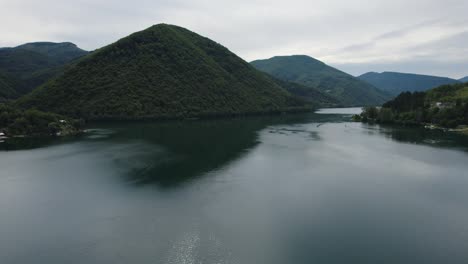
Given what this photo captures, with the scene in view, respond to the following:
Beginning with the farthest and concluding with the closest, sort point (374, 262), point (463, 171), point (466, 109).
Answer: point (466, 109) < point (463, 171) < point (374, 262)

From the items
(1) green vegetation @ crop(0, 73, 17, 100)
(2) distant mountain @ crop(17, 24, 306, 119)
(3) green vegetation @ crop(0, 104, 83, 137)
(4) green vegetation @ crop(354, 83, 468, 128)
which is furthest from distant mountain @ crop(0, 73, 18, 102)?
(4) green vegetation @ crop(354, 83, 468, 128)

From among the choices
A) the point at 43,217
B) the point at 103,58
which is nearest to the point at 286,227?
the point at 43,217

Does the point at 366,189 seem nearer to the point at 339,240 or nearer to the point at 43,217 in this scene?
the point at 339,240

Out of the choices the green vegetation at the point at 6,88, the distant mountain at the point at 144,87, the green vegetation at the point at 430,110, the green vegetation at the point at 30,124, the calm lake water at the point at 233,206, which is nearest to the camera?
the calm lake water at the point at 233,206

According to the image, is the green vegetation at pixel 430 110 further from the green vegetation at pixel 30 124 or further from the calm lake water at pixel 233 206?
the green vegetation at pixel 30 124

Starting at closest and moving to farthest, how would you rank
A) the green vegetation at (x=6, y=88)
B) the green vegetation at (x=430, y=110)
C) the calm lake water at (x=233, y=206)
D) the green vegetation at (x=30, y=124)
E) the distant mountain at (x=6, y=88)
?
the calm lake water at (x=233, y=206) → the green vegetation at (x=30, y=124) → the green vegetation at (x=430, y=110) → the green vegetation at (x=6, y=88) → the distant mountain at (x=6, y=88)

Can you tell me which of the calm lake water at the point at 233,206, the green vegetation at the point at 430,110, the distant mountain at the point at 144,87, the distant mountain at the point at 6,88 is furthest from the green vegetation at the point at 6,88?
the green vegetation at the point at 430,110
